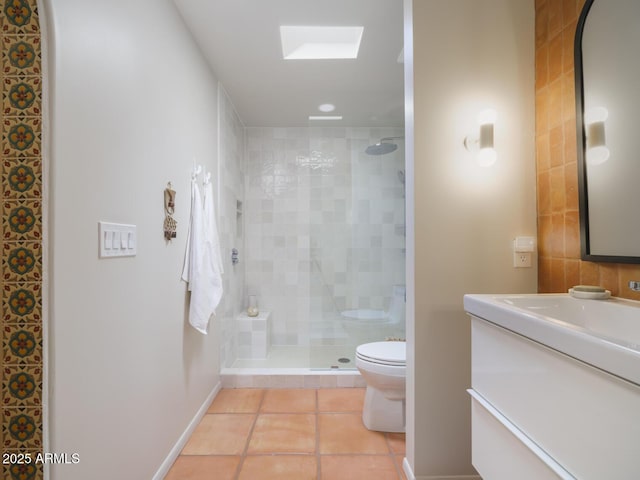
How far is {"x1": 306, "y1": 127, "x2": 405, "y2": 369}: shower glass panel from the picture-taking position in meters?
2.78

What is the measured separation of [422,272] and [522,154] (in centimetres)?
74

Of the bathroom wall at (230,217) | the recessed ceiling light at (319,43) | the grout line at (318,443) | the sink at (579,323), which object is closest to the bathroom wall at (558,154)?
the sink at (579,323)

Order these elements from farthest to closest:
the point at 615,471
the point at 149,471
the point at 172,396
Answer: the point at 172,396
the point at 149,471
the point at 615,471

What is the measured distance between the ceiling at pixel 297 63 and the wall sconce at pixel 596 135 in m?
1.18

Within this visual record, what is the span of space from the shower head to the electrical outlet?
1542 millimetres

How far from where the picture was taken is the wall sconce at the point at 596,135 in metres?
1.18

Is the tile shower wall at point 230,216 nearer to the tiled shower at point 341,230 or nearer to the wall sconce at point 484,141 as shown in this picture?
the tiled shower at point 341,230

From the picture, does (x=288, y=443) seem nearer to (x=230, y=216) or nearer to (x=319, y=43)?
(x=230, y=216)

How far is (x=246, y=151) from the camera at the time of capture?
12.3 ft

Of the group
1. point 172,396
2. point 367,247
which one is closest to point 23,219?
point 172,396

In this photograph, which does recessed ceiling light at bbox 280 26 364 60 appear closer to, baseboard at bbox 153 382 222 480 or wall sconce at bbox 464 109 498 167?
wall sconce at bbox 464 109 498 167

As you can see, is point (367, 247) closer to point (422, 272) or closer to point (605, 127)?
point (422, 272)

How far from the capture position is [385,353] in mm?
2051

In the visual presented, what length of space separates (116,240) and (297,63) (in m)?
1.83
